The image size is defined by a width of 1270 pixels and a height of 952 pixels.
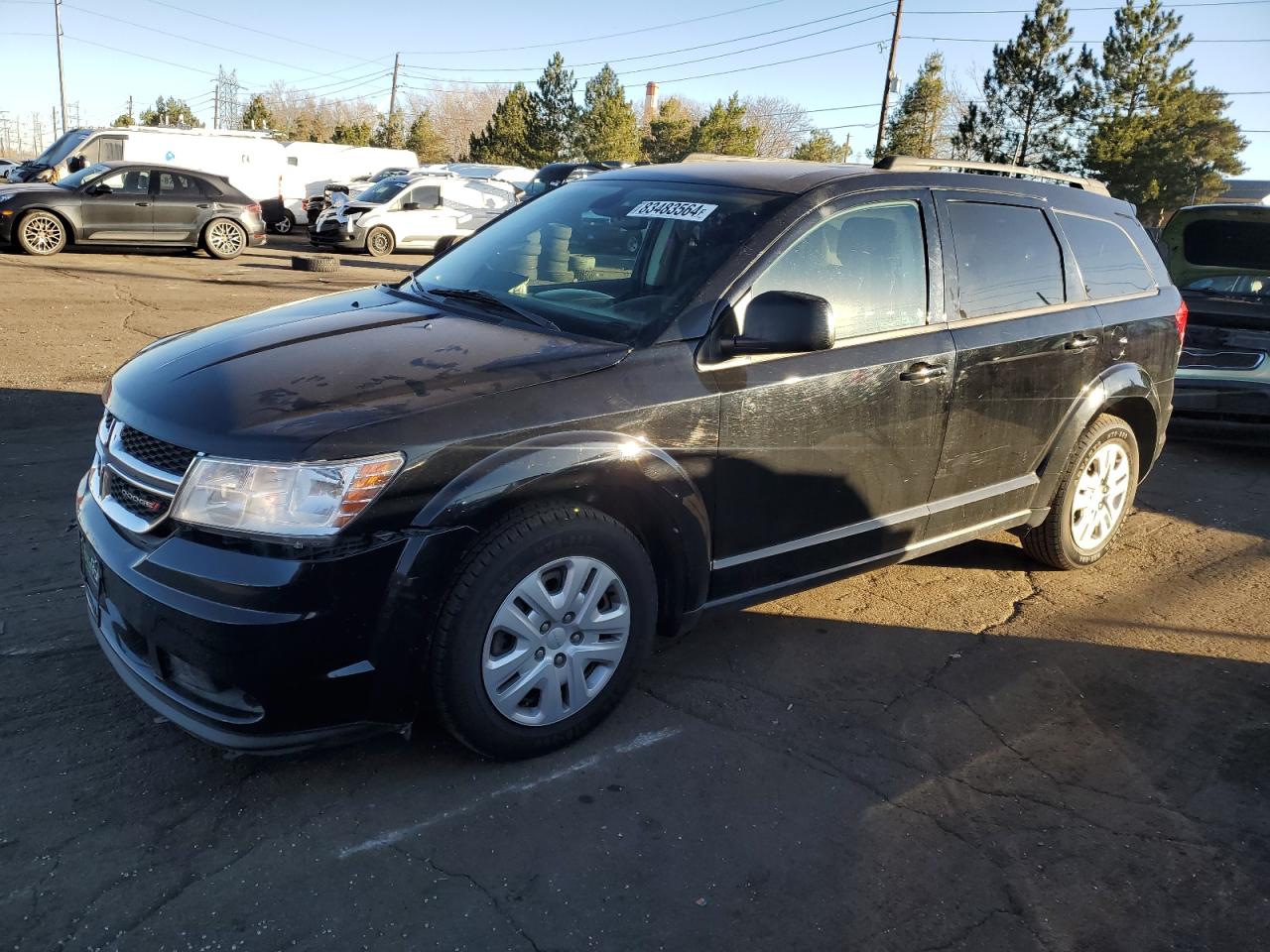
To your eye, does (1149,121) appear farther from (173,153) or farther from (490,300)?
(490,300)

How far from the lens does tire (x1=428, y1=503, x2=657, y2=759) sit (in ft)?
9.62

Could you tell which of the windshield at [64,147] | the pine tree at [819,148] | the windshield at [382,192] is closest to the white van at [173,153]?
the windshield at [64,147]

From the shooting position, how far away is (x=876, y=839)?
3.00 metres

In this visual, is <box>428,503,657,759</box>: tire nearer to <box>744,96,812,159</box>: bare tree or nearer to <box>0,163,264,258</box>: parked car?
<box>0,163,264,258</box>: parked car

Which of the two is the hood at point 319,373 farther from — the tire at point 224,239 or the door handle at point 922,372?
the tire at point 224,239

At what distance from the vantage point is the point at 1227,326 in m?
7.68

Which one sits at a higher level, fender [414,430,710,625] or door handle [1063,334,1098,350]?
door handle [1063,334,1098,350]

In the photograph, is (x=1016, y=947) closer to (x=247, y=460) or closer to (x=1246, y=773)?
(x=1246, y=773)

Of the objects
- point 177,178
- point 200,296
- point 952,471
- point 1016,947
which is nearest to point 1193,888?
point 1016,947

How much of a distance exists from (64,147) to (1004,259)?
25386 mm

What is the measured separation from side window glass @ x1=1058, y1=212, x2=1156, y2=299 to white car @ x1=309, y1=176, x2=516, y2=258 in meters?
17.1

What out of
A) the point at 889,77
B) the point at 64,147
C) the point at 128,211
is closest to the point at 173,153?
the point at 64,147

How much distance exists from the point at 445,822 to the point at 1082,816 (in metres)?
1.97

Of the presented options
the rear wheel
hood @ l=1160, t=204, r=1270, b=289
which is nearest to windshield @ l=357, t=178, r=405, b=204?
the rear wheel
